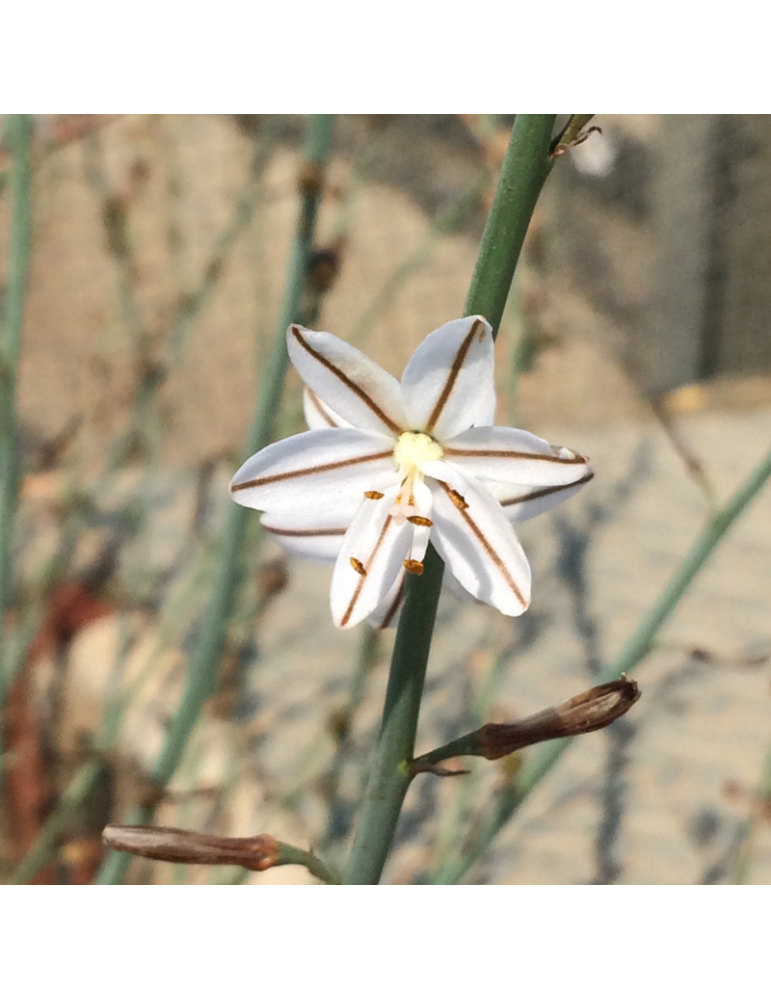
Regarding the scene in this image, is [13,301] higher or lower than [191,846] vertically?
higher

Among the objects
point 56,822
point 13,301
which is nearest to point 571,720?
point 13,301

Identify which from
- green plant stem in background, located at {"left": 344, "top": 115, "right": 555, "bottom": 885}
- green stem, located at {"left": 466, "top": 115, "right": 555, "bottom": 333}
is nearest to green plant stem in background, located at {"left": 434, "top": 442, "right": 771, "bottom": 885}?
green plant stem in background, located at {"left": 344, "top": 115, "right": 555, "bottom": 885}

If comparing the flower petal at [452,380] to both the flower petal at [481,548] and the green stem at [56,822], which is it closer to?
the flower petal at [481,548]

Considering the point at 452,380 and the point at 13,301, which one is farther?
the point at 13,301

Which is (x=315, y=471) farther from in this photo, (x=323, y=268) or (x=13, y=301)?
(x=13, y=301)

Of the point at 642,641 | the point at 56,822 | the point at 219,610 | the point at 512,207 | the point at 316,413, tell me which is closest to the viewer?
the point at 512,207

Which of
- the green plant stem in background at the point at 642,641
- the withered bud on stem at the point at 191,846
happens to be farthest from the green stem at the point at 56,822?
the withered bud on stem at the point at 191,846

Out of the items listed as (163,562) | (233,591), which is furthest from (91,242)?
(233,591)
